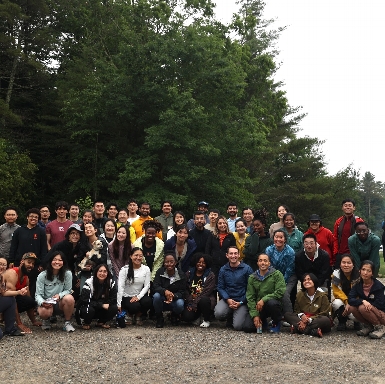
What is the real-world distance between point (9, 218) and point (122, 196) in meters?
12.9

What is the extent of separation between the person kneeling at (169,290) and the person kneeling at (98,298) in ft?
2.40

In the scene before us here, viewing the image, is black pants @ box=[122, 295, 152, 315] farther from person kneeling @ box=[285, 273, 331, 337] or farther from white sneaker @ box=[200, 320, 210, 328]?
person kneeling @ box=[285, 273, 331, 337]

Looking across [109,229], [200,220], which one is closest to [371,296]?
[200,220]

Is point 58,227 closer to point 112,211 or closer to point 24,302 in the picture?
point 112,211

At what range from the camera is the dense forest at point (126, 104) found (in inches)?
855

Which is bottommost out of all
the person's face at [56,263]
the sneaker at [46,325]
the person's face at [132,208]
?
the sneaker at [46,325]

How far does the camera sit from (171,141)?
20969mm

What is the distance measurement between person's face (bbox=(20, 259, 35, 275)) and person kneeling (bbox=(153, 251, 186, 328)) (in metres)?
2.06

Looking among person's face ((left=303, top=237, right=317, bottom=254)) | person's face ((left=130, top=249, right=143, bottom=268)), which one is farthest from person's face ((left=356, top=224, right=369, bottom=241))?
person's face ((left=130, top=249, right=143, bottom=268))

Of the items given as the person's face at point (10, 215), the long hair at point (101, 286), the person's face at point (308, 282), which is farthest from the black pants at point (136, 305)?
the person's face at point (10, 215)

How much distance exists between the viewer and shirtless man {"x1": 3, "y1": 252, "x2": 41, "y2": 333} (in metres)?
7.91

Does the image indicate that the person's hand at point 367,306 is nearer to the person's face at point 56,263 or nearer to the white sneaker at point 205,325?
the white sneaker at point 205,325

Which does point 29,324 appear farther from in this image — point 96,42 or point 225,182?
point 96,42

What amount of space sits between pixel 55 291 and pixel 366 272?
4878 millimetres
